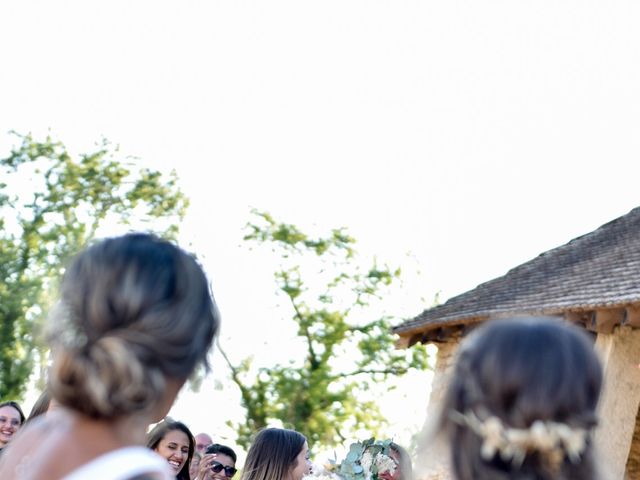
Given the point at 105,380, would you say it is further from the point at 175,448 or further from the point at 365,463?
the point at 365,463

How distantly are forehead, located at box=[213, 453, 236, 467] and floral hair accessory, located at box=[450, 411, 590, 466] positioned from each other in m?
5.14

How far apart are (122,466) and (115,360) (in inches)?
7.0

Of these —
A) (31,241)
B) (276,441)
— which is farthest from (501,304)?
(31,241)

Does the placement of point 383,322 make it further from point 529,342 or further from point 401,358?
point 529,342

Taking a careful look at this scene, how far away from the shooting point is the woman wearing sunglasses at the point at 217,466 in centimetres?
696

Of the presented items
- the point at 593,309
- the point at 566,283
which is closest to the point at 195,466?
the point at 593,309

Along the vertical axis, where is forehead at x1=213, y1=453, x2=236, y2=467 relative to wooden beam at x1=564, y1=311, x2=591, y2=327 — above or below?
below

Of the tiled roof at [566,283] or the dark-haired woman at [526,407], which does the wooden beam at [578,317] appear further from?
the dark-haired woman at [526,407]

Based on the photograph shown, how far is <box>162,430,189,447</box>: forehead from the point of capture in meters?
6.52

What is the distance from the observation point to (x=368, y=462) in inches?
270

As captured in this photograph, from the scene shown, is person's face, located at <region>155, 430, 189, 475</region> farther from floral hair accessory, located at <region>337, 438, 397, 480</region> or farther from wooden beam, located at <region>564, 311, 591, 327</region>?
wooden beam, located at <region>564, 311, 591, 327</region>

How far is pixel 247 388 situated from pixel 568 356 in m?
28.1

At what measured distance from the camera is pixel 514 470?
2.01 meters

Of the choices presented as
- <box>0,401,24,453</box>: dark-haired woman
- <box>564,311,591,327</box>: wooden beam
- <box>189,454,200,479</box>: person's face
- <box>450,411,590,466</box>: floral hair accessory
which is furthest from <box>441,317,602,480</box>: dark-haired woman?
<box>564,311,591,327</box>: wooden beam
